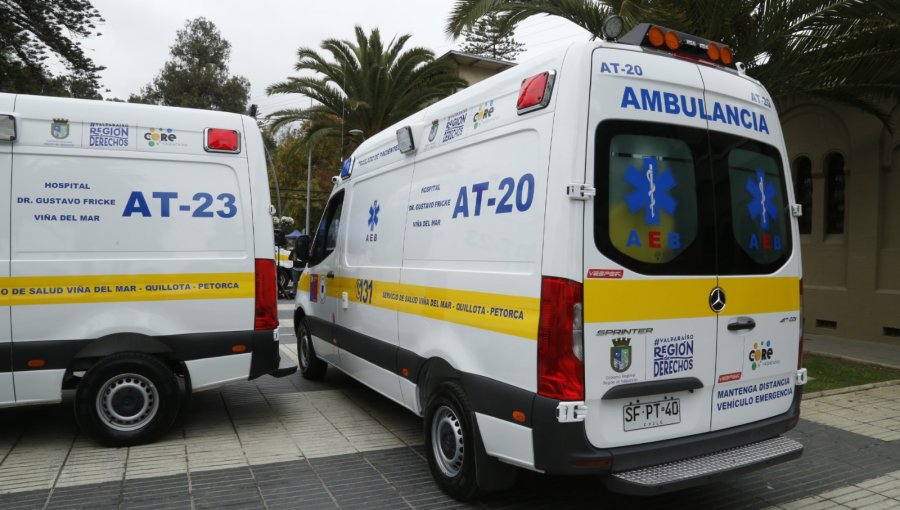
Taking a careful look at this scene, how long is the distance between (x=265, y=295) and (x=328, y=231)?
5.09 ft

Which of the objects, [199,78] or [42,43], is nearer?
[42,43]

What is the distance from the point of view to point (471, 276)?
397 centimetres

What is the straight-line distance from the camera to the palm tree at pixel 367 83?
19.2 m

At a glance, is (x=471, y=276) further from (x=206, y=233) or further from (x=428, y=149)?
(x=206, y=233)

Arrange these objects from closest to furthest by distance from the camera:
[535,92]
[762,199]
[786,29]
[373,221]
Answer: [535,92] < [762,199] < [373,221] < [786,29]

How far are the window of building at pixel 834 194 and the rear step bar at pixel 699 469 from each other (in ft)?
31.3

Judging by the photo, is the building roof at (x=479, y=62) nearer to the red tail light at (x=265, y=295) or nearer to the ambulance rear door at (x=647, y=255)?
the red tail light at (x=265, y=295)

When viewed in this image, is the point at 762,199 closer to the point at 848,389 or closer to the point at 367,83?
the point at 848,389

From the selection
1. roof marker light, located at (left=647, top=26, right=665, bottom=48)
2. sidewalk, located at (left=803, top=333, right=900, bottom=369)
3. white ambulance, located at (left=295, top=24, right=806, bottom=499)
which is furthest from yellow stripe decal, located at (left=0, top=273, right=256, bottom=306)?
sidewalk, located at (left=803, top=333, right=900, bottom=369)

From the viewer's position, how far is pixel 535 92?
361 cm

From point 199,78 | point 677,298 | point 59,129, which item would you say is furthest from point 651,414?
point 199,78

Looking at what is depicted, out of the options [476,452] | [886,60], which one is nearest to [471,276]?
[476,452]

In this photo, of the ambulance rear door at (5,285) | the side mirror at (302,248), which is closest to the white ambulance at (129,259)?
the ambulance rear door at (5,285)

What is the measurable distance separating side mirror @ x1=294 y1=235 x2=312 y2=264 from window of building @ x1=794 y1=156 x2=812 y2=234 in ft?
31.3
